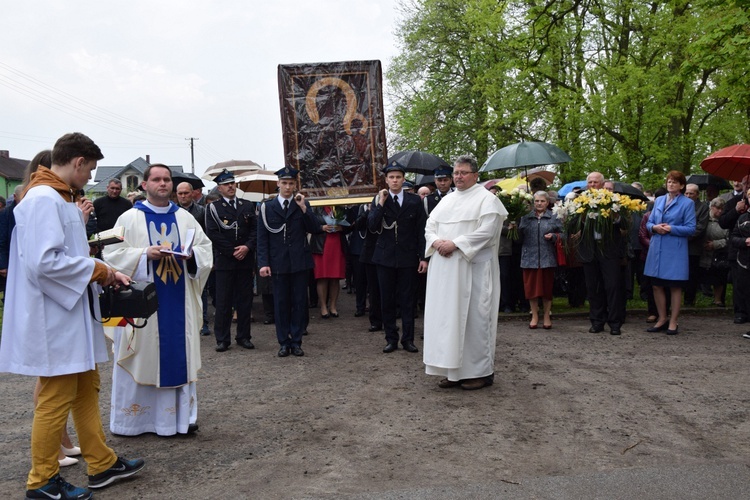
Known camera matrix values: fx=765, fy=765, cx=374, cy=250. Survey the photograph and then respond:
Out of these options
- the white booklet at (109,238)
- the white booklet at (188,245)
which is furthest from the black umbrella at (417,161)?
the white booklet at (109,238)

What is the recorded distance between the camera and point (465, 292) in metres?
7.36

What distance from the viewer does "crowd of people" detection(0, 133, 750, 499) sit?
4.34m

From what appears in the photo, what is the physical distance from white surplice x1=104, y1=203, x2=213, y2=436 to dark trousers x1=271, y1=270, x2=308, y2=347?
3.25m

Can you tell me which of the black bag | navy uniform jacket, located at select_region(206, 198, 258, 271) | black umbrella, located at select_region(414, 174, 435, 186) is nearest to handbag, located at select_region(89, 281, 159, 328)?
the black bag

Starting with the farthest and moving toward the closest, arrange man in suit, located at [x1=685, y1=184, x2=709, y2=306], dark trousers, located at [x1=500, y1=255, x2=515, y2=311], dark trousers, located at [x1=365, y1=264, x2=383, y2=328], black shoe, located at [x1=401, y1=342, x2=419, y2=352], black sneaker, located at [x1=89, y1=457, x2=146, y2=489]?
dark trousers, located at [x1=500, y1=255, x2=515, y2=311] < man in suit, located at [x1=685, y1=184, x2=709, y2=306] < dark trousers, located at [x1=365, y1=264, x2=383, y2=328] < black shoe, located at [x1=401, y1=342, x2=419, y2=352] < black sneaker, located at [x1=89, y1=457, x2=146, y2=489]

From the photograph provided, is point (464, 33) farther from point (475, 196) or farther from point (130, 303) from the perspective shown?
point (130, 303)

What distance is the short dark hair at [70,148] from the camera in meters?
4.45

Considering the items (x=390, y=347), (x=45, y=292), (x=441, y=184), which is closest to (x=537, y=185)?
(x=441, y=184)

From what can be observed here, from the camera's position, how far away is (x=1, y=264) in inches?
290

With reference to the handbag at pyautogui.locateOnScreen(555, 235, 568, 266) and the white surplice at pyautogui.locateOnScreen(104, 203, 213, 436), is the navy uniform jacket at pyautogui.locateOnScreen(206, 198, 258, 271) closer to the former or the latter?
the white surplice at pyautogui.locateOnScreen(104, 203, 213, 436)

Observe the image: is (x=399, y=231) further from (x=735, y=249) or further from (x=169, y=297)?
(x=735, y=249)

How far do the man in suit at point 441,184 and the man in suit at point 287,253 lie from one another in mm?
1736

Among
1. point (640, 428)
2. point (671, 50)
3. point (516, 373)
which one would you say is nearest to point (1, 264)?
point (516, 373)

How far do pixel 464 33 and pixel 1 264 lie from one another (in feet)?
80.4
